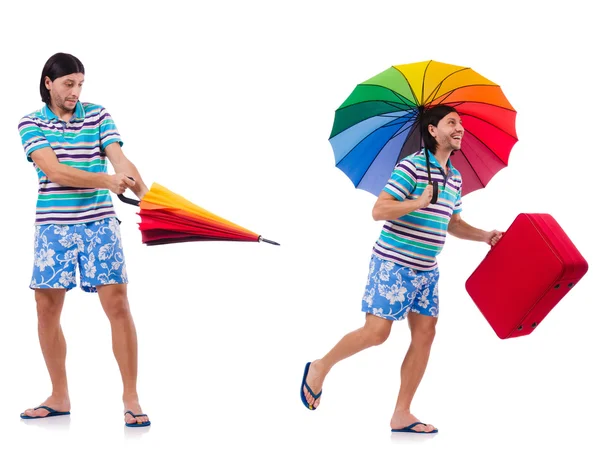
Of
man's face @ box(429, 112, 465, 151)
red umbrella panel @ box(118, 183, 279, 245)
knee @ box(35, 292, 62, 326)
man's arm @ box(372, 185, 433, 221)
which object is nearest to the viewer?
man's arm @ box(372, 185, 433, 221)

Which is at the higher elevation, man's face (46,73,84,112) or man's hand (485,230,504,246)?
man's face (46,73,84,112)

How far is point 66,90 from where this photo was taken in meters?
5.93

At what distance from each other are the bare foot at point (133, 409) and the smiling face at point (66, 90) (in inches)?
64.0

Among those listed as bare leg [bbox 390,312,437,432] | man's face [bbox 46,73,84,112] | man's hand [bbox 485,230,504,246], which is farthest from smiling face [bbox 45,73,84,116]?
man's hand [bbox 485,230,504,246]

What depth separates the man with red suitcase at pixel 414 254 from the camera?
19.1 ft

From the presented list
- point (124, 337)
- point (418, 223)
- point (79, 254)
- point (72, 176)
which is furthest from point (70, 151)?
point (418, 223)

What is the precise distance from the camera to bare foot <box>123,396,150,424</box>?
5.96 m

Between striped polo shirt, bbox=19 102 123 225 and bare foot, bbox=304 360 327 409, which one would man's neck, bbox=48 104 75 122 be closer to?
striped polo shirt, bbox=19 102 123 225

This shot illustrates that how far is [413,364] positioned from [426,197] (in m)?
0.99

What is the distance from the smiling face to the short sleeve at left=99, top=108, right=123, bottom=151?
0.18m

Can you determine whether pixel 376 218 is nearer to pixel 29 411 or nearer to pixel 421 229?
pixel 421 229

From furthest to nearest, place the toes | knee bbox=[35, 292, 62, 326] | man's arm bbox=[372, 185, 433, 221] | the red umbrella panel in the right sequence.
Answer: the toes
knee bbox=[35, 292, 62, 326]
the red umbrella panel
man's arm bbox=[372, 185, 433, 221]

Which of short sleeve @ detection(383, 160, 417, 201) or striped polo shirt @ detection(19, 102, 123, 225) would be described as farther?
striped polo shirt @ detection(19, 102, 123, 225)

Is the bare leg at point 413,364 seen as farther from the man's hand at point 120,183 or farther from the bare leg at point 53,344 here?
the bare leg at point 53,344
